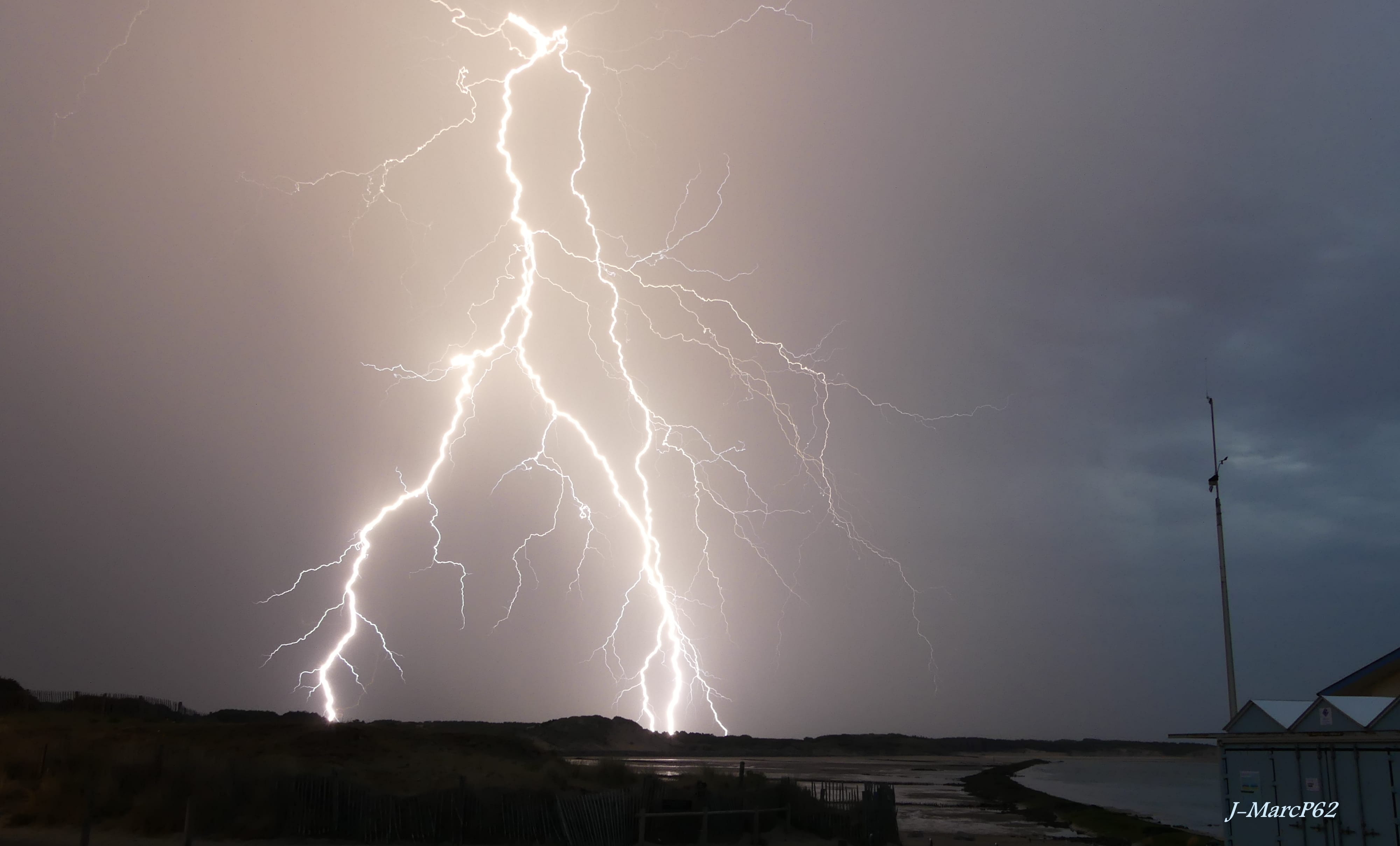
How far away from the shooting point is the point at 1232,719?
12.8 metres

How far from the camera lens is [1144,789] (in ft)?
194

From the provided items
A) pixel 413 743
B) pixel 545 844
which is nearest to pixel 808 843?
pixel 545 844

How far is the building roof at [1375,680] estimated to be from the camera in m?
12.9

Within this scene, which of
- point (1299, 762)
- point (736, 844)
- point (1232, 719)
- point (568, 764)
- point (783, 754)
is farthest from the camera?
point (783, 754)

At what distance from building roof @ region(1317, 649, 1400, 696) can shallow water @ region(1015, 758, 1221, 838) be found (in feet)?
50.9

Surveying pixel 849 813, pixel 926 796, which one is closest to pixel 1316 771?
pixel 849 813

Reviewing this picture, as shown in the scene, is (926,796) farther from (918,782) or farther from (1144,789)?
(1144,789)

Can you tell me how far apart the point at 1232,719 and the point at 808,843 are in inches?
337

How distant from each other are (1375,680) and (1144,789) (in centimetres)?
5370

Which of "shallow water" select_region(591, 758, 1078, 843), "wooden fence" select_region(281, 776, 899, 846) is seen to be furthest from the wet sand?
"wooden fence" select_region(281, 776, 899, 846)

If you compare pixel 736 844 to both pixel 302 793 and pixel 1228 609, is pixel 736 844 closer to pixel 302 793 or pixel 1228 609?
pixel 302 793

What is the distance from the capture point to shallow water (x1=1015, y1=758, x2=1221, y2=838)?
A: 36.2 meters

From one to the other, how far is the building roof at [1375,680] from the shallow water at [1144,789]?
15.5 meters
